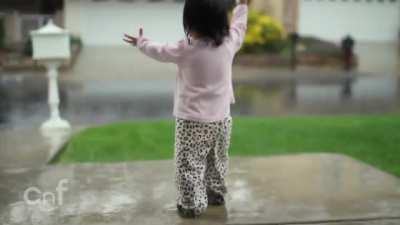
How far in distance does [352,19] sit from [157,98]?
1572 cm

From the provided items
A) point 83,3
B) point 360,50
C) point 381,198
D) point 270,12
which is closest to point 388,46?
point 360,50

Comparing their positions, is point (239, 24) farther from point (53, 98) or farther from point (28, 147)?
point (53, 98)

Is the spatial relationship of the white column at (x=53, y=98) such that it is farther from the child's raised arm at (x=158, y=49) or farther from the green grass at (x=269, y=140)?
the child's raised arm at (x=158, y=49)

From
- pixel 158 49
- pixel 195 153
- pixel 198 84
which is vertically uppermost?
pixel 158 49

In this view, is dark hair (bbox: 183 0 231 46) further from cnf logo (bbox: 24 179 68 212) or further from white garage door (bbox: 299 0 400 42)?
white garage door (bbox: 299 0 400 42)

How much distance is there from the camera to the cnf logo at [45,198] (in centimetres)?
514

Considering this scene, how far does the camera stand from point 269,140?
862 centimetres

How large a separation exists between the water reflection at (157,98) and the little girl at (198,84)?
6839 mm

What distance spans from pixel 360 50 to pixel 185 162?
23832mm

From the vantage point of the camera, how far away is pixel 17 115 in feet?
40.5

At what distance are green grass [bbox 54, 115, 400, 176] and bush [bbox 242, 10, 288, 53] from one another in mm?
12472

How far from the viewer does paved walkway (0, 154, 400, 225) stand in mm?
4855

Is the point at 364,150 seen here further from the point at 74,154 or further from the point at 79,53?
the point at 79,53

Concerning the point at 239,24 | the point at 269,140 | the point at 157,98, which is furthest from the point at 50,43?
the point at 157,98
